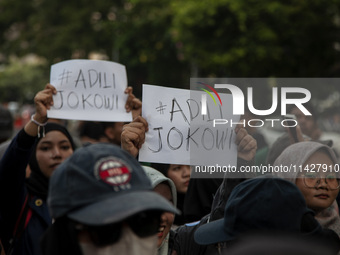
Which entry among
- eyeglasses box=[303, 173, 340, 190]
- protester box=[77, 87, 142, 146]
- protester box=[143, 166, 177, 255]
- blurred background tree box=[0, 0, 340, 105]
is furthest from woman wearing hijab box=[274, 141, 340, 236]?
blurred background tree box=[0, 0, 340, 105]

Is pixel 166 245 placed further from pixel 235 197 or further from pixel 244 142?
pixel 235 197

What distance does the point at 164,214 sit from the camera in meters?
3.26

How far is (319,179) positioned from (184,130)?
2.66ft

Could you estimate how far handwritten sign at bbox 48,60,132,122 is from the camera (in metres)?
4.36

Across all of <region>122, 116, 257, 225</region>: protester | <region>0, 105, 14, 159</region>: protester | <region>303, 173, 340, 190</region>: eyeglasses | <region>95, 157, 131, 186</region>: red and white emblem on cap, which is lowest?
<region>95, 157, 131, 186</region>: red and white emblem on cap

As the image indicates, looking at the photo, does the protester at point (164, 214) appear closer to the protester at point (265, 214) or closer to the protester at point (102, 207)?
the protester at point (265, 214)

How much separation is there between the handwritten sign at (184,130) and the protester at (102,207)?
59.2 inches

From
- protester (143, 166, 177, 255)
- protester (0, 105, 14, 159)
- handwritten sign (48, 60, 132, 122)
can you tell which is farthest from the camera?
protester (0, 105, 14, 159)

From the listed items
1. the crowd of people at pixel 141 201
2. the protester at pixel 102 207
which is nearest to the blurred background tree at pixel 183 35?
the crowd of people at pixel 141 201

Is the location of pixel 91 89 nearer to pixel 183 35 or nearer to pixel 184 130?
pixel 184 130

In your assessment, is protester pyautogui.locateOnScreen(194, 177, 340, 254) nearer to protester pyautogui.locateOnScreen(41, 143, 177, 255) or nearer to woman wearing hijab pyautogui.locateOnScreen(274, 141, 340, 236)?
protester pyautogui.locateOnScreen(41, 143, 177, 255)

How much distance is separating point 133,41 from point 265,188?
72.3 ft

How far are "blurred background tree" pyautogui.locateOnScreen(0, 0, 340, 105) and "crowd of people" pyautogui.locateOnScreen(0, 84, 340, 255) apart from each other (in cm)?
874

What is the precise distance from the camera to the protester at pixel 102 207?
6.31 ft
